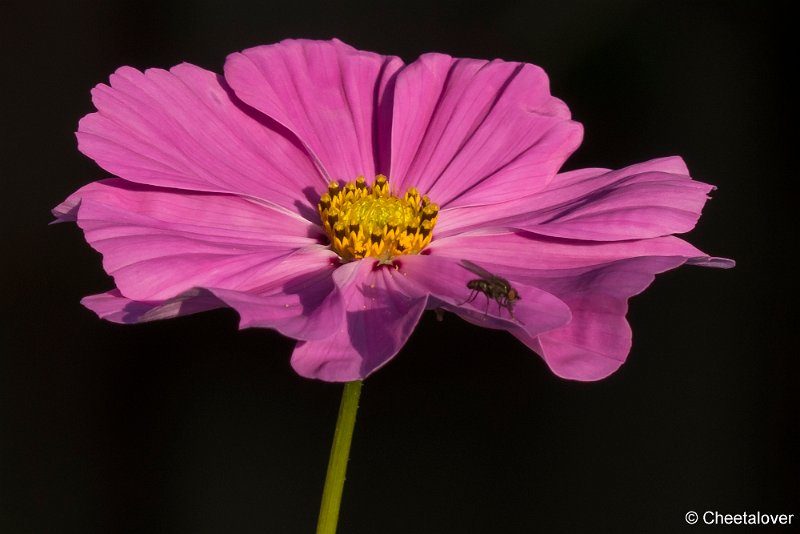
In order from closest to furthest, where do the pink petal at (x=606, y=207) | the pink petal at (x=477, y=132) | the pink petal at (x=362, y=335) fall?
the pink petal at (x=362, y=335), the pink petal at (x=606, y=207), the pink petal at (x=477, y=132)

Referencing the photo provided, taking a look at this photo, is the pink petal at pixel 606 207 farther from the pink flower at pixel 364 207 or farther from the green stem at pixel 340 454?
the green stem at pixel 340 454

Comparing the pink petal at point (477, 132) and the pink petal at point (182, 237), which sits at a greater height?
the pink petal at point (477, 132)

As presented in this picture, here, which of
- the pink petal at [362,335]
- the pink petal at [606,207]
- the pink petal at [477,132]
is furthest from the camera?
the pink petal at [477,132]

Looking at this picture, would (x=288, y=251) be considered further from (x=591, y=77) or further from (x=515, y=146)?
(x=591, y=77)

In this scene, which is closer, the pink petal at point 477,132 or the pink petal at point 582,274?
the pink petal at point 582,274

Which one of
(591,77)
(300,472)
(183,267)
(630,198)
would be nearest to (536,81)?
(630,198)

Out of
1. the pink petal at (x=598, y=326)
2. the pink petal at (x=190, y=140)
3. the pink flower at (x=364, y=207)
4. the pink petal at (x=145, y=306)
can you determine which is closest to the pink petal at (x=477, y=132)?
the pink flower at (x=364, y=207)

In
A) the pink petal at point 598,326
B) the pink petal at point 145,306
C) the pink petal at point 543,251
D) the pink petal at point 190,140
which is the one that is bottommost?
the pink petal at point 145,306
